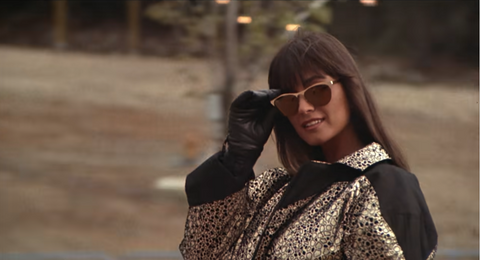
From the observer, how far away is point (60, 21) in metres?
6.58

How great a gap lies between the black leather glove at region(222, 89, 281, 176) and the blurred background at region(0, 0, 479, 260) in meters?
1.78

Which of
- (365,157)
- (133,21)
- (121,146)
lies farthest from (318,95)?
(121,146)

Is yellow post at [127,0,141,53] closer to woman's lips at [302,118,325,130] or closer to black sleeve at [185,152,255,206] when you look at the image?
black sleeve at [185,152,255,206]

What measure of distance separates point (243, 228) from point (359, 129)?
320mm

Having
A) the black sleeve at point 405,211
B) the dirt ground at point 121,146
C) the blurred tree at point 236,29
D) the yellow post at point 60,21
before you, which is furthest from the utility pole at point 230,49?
the black sleeve at point 405,211

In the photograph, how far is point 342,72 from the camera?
1.51 meters

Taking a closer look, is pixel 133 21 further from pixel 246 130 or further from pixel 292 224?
pixel 292 224

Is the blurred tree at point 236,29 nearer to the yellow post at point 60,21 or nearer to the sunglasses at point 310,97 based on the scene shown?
the yellow post at point 60,21

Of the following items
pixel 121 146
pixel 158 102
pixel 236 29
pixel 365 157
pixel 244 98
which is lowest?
pixel 121 146

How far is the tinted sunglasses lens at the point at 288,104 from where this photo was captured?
1525 millimetres

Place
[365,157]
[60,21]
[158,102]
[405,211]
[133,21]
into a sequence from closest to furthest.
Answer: [405,211]
[365,157]
[133,21]
[60,21]
[158,102]

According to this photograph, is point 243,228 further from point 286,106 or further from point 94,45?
point 94,45

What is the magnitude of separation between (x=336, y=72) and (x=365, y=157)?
0.19 m

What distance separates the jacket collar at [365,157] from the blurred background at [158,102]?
→ 1850 millimetres
